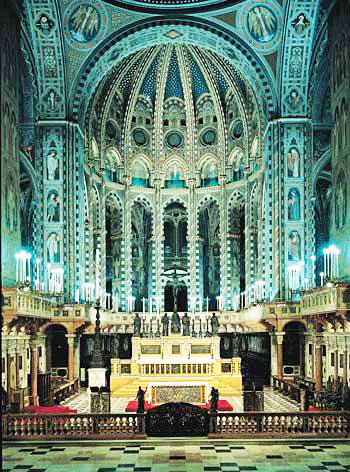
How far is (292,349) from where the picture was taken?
3120 cm

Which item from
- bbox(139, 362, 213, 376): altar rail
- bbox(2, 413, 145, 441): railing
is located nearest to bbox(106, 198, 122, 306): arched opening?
bbox(139, 362, 213, 376): altar rail

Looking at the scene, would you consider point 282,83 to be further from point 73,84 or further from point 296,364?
point 296,364

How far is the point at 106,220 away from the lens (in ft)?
136

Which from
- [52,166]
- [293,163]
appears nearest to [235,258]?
[293,163]

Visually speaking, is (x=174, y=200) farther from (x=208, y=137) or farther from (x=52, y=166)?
(x=52, y=166)

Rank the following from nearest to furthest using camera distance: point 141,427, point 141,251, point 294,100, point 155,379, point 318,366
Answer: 1. point 141,427
2. point 318,366
3. point 155,379
4. point 294,100
5. point 141,251

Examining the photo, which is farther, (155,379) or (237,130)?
(237,130)

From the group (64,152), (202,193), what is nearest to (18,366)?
(64,152)

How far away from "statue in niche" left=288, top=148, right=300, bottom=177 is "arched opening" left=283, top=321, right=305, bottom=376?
6642mm

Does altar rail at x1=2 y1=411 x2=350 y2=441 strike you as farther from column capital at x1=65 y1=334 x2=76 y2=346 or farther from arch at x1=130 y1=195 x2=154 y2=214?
arch at x1=130 y1=195 x2=154 y2=214

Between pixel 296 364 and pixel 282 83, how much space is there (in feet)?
41.2

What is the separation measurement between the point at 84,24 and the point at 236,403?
17234 mm

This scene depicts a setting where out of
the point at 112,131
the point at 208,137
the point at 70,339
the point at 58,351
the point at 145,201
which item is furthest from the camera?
the point at 145,201

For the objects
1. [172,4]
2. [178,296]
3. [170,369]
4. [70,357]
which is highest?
[172,4]
